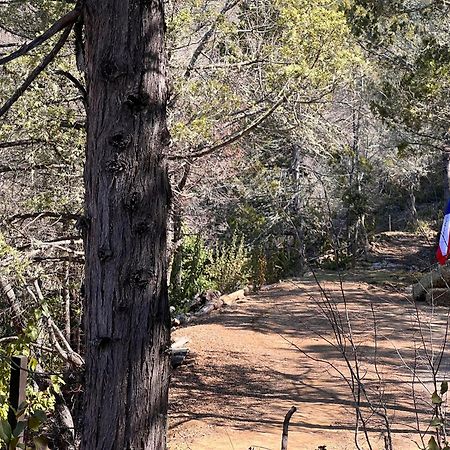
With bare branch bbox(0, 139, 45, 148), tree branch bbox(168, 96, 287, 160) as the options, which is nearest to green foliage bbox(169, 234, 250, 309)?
tree branch bbox(168, 96, 287, 160)

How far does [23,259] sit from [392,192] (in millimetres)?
29520

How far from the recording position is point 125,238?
93.7 inches

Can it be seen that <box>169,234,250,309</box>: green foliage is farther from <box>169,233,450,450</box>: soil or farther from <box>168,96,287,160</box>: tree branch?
<box>168,96,287,160</box>: tree branch

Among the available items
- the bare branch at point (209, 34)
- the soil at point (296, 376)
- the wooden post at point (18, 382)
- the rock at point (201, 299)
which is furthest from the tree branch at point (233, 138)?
the rock at point (201, 299)

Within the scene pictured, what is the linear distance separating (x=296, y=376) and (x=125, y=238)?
7319 mm

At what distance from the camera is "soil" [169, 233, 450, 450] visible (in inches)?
271

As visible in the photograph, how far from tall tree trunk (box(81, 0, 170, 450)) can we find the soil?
2148 mm

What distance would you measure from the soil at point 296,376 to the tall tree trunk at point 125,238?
2148mm

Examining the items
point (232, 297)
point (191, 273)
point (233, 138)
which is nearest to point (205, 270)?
point (191, 273)

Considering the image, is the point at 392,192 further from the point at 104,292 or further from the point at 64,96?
the point at 104,292

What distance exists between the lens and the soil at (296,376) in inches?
271

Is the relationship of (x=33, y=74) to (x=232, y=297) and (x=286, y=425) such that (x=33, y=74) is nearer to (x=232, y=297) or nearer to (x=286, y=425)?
(x=286, y=425)

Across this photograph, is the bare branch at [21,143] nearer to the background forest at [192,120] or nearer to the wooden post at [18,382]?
the background forest at [192,120]

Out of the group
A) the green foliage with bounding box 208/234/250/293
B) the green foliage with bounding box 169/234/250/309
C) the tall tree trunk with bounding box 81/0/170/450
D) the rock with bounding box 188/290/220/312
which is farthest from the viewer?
the green foliage with bounding box 208/234/250/293
